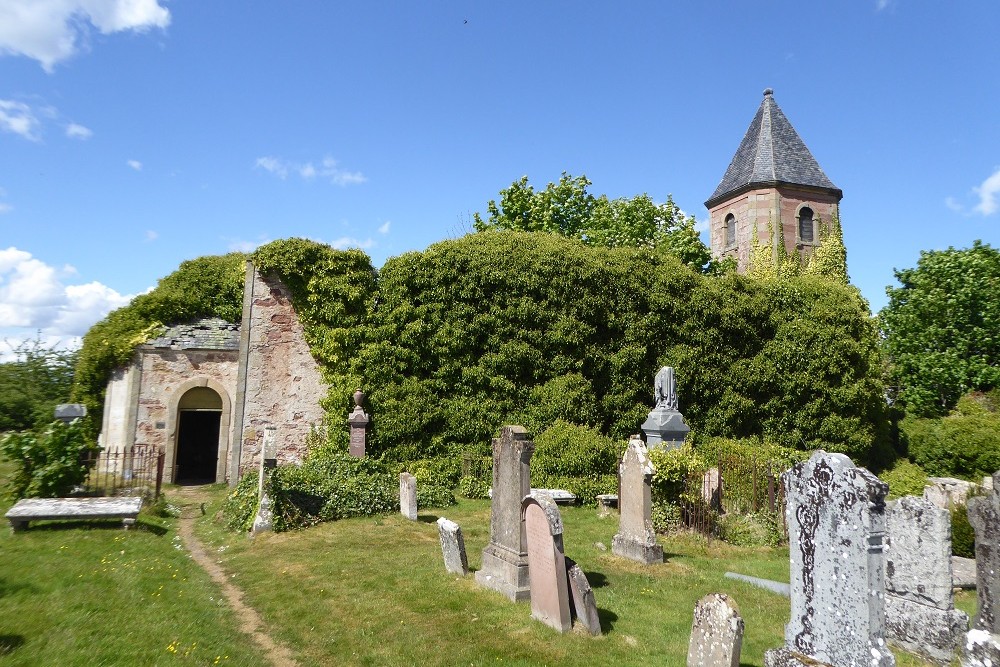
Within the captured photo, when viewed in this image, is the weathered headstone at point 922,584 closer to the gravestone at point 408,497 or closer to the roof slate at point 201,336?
the gravestone at point 408,497

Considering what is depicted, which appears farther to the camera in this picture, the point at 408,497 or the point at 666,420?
the point at 666,420

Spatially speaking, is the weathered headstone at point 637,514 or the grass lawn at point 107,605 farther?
the weathered headstone at point 637,514

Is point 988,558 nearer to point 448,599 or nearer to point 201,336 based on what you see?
point 448,599

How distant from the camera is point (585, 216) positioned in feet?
99.8

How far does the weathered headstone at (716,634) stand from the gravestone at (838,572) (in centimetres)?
31

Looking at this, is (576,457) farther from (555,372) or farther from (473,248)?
(473,248)

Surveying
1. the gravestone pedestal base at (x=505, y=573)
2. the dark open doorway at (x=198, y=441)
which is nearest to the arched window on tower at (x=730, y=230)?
the dark open doorway at (x=198, y=441)

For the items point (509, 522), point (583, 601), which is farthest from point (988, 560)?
point (509, 522)

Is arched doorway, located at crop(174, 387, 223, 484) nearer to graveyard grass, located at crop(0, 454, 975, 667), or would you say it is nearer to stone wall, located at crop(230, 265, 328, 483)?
stone wall, located at crop(230, 265, 328, 483)

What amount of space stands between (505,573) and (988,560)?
5.28m

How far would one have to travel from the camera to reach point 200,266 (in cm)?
1939

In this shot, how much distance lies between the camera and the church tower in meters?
28.0

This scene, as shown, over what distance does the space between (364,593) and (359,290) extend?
10.1 meters

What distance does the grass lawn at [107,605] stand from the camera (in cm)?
586
